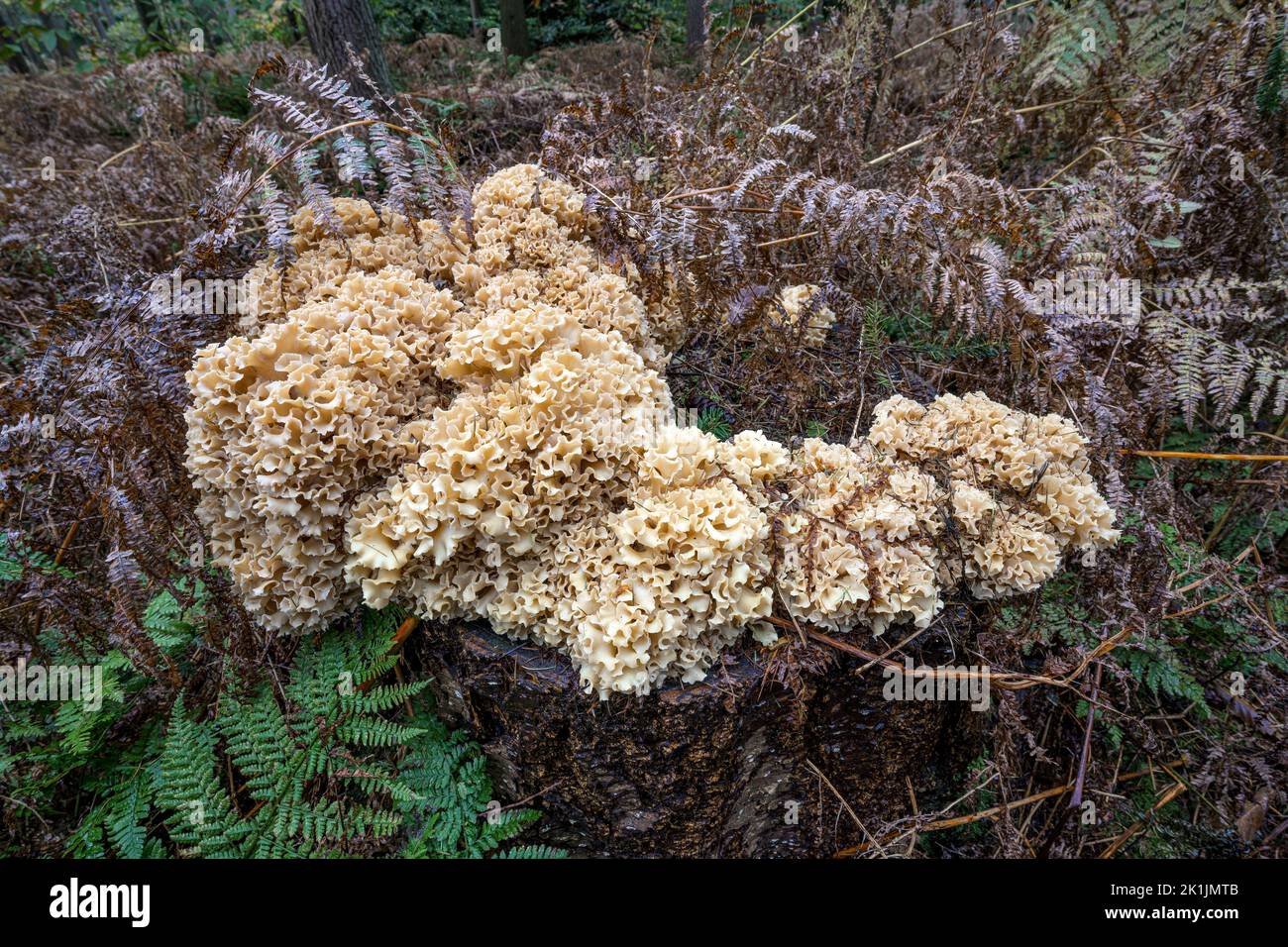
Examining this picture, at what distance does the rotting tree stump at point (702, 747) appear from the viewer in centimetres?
302

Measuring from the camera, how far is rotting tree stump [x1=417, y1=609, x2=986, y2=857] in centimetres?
302

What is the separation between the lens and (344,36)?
6688 millimetres

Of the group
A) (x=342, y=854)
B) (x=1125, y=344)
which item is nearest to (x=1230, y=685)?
(x=1125, y=344)

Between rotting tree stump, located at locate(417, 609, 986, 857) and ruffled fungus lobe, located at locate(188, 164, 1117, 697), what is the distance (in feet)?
0.56

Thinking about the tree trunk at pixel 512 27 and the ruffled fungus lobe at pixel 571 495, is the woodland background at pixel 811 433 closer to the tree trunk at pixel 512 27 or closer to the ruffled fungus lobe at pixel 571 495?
the ruffled fungus lobe at pixel 571 495

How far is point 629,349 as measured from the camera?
11.8 ft
